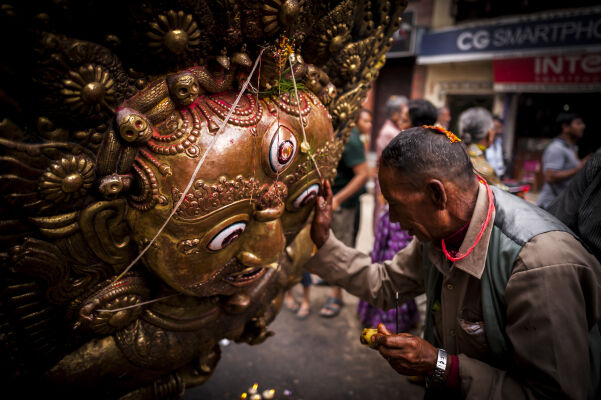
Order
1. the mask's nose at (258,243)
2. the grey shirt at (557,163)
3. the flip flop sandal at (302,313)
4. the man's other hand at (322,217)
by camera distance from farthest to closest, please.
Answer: the grey shirt at (557,163) < the flip flop sandal at (302,313) < the man's other hand at (322,217) < the mask's nose at (258,243)

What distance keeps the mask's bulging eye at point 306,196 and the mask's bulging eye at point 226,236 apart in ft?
1.22

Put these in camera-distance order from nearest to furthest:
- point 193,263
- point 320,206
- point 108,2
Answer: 1. point 108,2
2. point 193,263
3. point 320,206

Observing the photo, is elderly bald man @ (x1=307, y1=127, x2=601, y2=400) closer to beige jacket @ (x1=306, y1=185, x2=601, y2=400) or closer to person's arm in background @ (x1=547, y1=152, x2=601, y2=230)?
beige jacket @ (x1=306, y1=185, x2=601, y2=400)

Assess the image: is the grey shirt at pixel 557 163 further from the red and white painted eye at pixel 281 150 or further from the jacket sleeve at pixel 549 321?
the red and white painted eye at pixel 281 150

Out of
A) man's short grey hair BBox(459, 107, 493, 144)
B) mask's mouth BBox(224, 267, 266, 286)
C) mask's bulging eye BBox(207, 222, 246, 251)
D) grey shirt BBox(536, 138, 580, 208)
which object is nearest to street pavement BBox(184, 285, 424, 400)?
mask's mouth BBox(224, 267, 266, 286)

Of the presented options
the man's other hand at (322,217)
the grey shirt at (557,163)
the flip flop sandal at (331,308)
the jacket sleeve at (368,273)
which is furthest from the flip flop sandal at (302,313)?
the grey shirt at (557,163)

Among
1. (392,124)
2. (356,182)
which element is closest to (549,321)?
(356,182)

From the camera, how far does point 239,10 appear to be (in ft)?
3.98

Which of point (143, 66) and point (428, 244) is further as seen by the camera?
point (428, 244)

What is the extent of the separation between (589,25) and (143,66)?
994 centimetres

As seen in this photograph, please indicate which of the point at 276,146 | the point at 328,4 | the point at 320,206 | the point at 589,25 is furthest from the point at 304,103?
the point at 589,25

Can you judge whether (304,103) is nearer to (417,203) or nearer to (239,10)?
(239,10)

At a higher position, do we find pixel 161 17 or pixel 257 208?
pixel 161 17

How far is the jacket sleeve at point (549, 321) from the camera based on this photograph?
1262 mm
